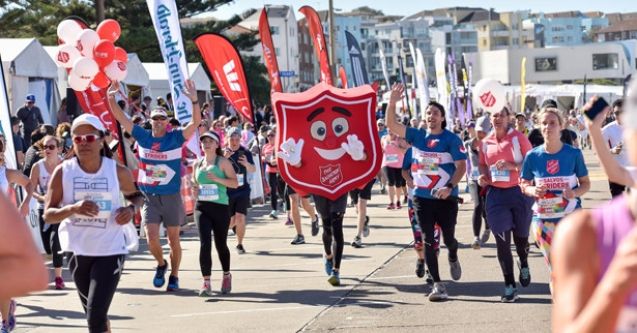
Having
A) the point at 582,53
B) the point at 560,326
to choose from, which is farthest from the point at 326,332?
the point at 582,53

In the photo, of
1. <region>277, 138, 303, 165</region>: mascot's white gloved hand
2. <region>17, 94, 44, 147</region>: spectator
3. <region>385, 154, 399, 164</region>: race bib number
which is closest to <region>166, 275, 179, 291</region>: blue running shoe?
<region>277, 138, 303, 165</region>: mascot's white gloved hand

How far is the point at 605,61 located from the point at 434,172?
11842 centimetres

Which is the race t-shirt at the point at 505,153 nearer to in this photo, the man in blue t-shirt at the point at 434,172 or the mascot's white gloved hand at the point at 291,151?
the man in blue t-shirt at the point at 434,172

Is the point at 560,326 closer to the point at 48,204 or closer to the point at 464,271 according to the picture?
the point at 48,204

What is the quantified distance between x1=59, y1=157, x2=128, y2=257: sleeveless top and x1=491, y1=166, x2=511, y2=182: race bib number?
4.51 m

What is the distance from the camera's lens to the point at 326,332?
9.34 meters

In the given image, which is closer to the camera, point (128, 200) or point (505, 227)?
point (128, 200)

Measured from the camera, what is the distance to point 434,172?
10914mm

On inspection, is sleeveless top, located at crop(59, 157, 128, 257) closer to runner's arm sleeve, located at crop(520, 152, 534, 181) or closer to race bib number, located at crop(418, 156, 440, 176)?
runner's arm sleeve, located at crop(520, 152, 534, 181)

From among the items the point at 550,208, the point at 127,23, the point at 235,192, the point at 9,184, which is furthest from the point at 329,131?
the point at 127,23

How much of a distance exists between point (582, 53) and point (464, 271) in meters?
118

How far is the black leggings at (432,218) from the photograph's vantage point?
10.8 m

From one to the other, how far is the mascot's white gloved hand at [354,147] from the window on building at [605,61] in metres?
116

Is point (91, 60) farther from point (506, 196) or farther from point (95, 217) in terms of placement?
point (95, 217)
